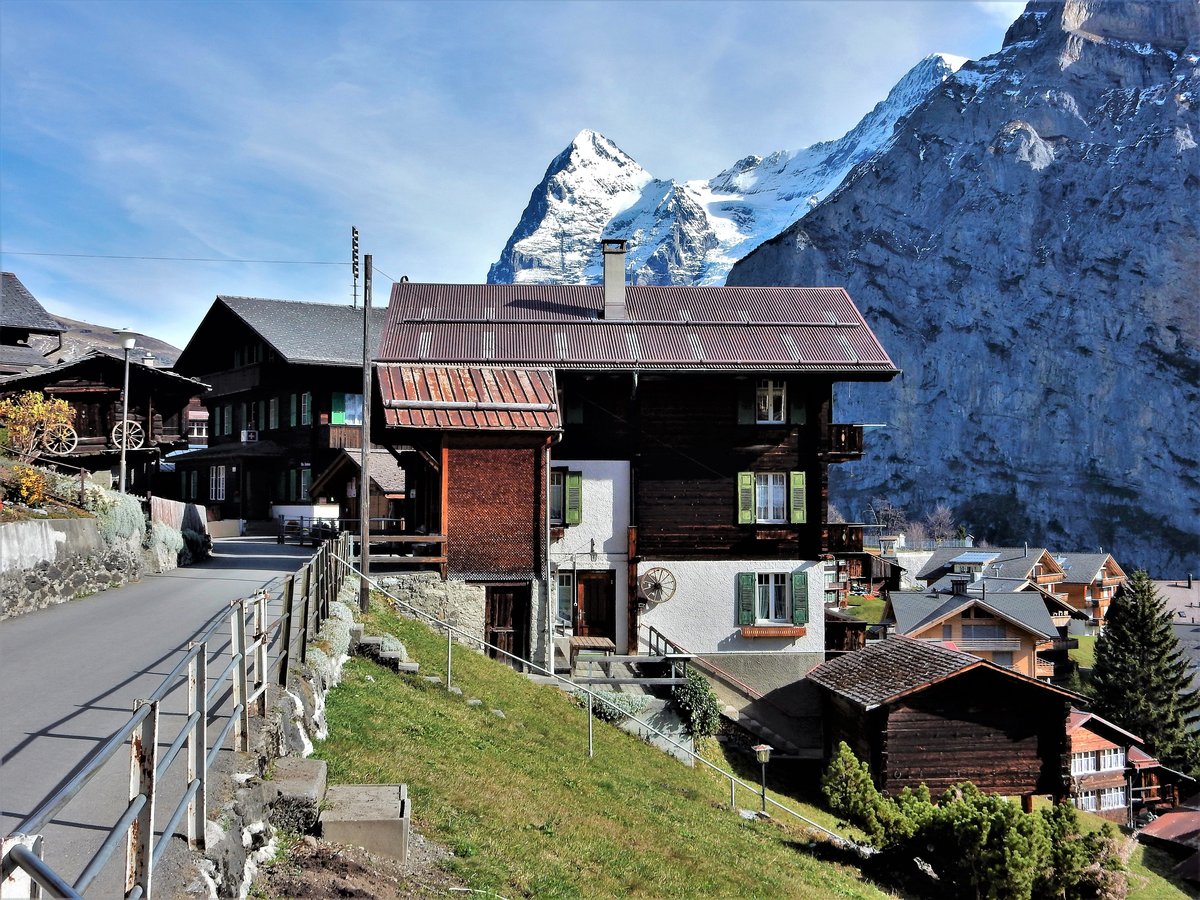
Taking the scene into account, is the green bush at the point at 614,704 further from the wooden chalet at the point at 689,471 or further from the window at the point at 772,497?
the window at the point at 772,497

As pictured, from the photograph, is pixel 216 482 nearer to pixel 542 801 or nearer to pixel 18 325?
pixel 18 325

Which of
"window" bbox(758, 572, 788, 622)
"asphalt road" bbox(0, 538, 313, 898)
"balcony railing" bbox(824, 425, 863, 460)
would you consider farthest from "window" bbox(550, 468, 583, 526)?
"asphalt road" bbox(0, 538, 313, 898)

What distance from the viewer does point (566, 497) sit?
30625 mm

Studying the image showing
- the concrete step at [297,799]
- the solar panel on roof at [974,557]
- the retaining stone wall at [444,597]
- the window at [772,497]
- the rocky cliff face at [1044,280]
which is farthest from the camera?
the rocky cliff face at [1044,280]

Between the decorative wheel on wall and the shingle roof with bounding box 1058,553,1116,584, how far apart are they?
2690 inches

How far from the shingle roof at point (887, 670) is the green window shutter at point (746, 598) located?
105 inches

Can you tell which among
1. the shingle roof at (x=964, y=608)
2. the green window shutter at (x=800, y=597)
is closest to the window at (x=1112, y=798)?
the shingle roof at (x=964, y=608)

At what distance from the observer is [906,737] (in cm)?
2881

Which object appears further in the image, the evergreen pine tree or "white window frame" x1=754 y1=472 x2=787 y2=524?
the evergreen pine tree

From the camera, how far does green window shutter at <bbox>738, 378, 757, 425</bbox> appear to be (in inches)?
1247

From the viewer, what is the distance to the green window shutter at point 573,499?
100ft

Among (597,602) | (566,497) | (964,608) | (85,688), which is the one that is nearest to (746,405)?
(566,497)

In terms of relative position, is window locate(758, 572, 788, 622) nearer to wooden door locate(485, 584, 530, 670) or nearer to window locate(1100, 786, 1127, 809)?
wooden door locate(485, 584, 530, 670)

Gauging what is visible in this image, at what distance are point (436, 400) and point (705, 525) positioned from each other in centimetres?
970
